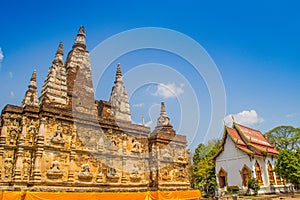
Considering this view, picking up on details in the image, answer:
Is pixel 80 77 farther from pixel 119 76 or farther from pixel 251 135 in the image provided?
pixel 251 135

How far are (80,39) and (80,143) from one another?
10.6m

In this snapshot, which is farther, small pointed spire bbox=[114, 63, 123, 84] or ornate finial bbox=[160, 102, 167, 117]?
ornate finial bbox=[160, 102, 167, 117]

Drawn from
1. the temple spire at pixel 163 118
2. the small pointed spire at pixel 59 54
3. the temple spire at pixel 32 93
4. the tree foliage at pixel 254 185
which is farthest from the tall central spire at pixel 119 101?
the tree foliage at pixel 254 185

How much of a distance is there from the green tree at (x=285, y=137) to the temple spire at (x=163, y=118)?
1025 inches

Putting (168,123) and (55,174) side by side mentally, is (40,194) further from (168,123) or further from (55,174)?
(168,123)

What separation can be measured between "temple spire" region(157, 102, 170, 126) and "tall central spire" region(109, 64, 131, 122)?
504 cm

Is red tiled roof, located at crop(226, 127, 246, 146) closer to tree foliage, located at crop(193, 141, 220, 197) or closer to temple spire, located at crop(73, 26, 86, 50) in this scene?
tree foliage, located at crop(193, 141, 220, 197)

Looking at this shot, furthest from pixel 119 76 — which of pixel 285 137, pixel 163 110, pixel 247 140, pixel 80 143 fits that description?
pixel 285 137

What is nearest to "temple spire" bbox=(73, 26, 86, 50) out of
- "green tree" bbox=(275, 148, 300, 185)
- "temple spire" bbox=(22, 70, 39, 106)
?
"temple spire" bbox=(22, 70, 39, 106)

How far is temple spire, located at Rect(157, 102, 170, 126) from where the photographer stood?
2670cm

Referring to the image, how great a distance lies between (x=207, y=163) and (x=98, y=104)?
1871cm

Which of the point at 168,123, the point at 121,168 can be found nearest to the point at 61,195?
the point at 121,168

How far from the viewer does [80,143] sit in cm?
1712

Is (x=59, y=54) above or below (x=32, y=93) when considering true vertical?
above
